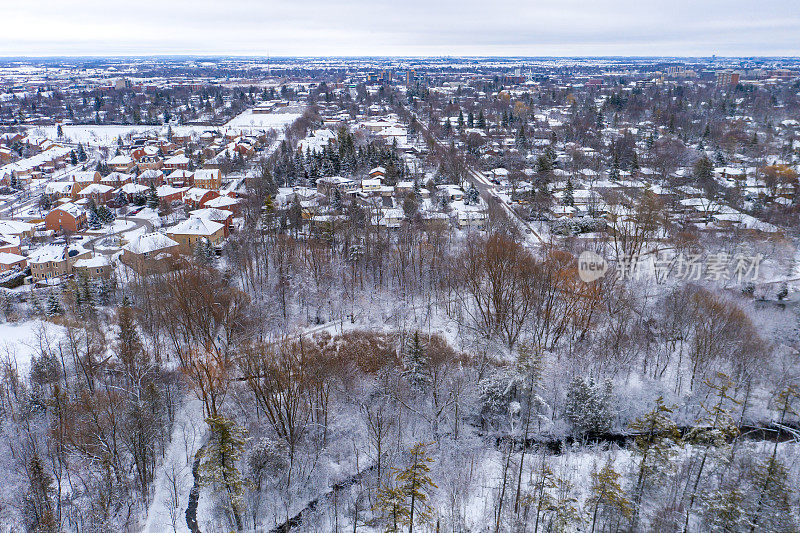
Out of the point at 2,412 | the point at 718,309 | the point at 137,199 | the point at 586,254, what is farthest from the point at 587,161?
the point at 2,412

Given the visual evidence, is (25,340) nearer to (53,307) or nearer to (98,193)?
(53,307)

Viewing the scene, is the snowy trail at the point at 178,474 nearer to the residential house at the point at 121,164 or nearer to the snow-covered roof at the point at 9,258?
the snow-covered roof at the point at 9,258

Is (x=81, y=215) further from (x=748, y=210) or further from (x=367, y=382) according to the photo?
(x=748, y=210)

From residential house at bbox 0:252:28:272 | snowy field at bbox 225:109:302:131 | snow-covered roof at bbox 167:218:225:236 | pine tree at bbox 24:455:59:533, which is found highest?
snowy field at bbox 225:109:302:131

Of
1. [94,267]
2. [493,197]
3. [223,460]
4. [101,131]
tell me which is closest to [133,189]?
[94,267]

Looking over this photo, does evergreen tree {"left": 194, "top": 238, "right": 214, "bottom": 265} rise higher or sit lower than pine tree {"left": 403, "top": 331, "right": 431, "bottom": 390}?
higher

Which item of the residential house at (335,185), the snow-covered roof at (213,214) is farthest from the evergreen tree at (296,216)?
the residential house at (335,185)

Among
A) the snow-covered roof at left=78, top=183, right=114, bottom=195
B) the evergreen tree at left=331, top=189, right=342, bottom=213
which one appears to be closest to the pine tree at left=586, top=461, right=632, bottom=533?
the evergreen tree at left=331, top=189, right=342, bottom=213

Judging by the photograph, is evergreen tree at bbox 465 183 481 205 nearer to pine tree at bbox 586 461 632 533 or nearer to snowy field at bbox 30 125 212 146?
pine tree at bbox 586 461 632 533

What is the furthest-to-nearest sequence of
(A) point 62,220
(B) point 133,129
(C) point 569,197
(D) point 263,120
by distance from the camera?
(D) point 263,120, (B) point 133,129, (A) point 62,220, (C) point 569,197
